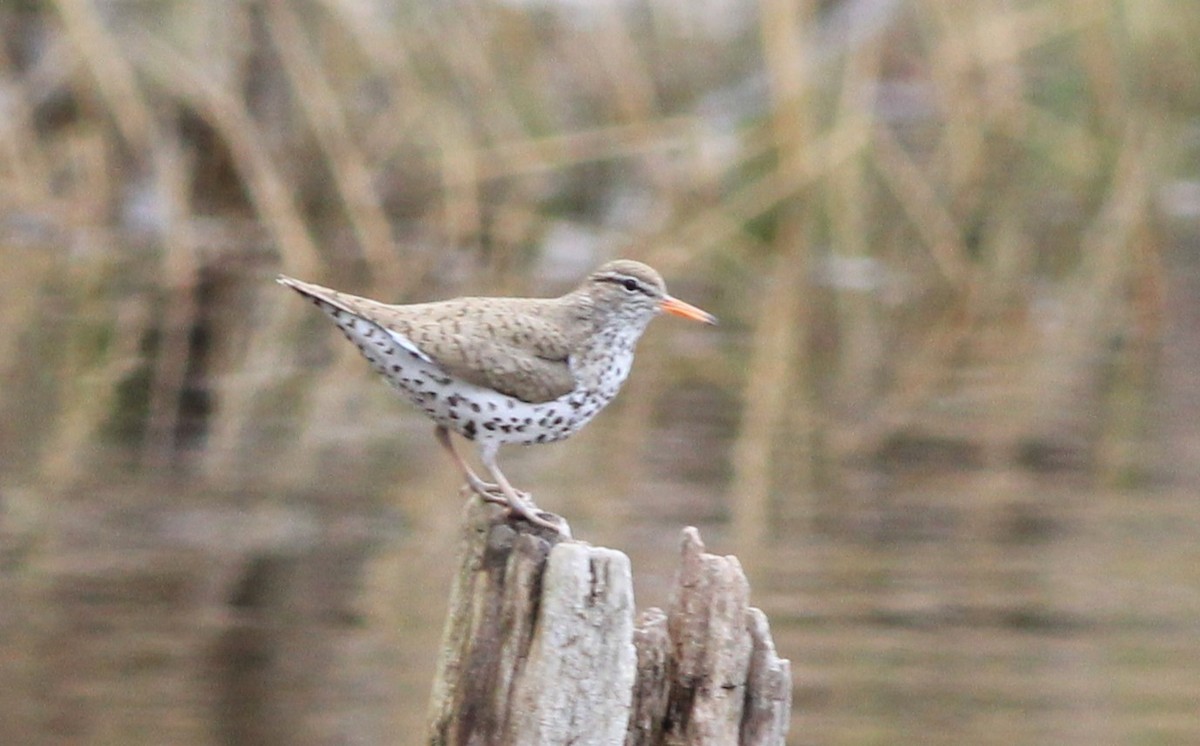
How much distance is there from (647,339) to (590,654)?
12744 mm

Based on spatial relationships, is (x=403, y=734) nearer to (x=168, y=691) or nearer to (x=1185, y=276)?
(x=168, y=691)

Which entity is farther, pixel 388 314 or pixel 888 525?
pixel 888 525

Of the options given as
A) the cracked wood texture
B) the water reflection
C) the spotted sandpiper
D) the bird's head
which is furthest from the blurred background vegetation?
the cracked wood texture

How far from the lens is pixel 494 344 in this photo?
648 cm

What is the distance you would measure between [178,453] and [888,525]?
14.5 ft

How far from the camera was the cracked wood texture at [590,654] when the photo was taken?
17.5ft

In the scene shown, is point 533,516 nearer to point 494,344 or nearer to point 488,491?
point 488,491

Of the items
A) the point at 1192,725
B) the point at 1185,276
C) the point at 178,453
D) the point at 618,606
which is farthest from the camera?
the point at 1185,276

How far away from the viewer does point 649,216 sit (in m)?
19.8

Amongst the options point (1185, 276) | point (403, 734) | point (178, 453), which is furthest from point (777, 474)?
point (1185, 276)

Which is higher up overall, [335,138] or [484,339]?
[335,138]

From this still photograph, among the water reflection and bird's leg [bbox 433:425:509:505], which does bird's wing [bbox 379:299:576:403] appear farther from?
the water reflection

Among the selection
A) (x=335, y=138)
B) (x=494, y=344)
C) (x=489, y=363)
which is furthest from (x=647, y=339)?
(x=489, y=363)

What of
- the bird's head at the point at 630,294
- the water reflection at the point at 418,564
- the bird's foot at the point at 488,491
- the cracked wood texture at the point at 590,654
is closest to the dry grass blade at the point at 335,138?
the water reflection at the point at 418,564
